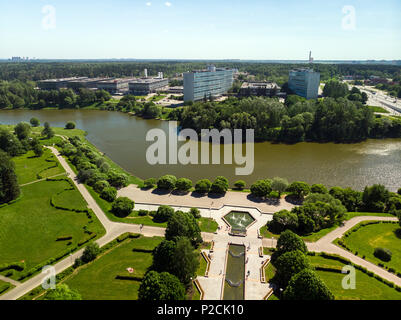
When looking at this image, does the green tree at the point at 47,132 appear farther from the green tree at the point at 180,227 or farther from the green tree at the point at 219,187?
the green tree at the point at 180,227

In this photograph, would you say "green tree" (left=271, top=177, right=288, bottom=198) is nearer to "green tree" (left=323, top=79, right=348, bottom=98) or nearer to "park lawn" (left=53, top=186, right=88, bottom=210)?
"park lawn" (left=53, top=186, right=88, bottom=210)

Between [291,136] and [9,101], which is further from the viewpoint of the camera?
[9,101]

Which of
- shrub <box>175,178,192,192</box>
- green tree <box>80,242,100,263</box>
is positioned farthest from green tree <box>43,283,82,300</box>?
shrub <box>175,178,192,192</box>

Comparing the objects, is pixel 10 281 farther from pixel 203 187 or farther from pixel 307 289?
pixel 307 289
